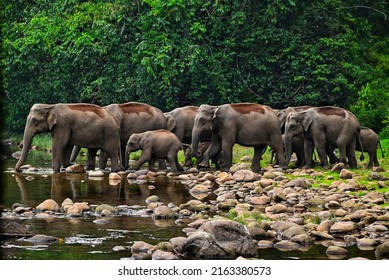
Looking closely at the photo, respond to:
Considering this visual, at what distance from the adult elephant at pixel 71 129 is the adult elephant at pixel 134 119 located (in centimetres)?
119

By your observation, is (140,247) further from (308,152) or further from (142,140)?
(308,152)

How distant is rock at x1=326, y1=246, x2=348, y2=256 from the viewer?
1000 cm

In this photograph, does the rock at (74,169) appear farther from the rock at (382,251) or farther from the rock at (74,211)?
the rock at (382,251)

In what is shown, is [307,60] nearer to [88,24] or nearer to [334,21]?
[334,21]

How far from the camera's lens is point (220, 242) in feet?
32.0

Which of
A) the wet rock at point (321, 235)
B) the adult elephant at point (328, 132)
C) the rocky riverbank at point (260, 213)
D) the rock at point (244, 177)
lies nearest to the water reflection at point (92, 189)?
the rocky riverbank at point (260, 213)

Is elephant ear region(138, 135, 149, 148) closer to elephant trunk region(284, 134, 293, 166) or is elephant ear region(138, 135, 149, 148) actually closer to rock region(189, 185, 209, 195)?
elephant trunk region(284, 134, 293, 166)

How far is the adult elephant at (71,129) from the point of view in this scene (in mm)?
19984

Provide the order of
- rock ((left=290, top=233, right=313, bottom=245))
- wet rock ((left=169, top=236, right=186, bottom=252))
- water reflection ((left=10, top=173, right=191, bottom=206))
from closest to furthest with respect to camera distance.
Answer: wet rock ((left=169, top=236, right=186, bottom=252))
rock ((left=290, top=233, right=313, bottom=245))
water reflection ((left=10, top=173, right=191, bottom=206))

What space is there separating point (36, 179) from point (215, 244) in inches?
369

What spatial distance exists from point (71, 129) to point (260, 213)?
8706 millimetres

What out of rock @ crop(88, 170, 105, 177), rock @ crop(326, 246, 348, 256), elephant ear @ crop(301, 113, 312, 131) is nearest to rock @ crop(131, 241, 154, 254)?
rock @ crop(326, 246, 348, 256)

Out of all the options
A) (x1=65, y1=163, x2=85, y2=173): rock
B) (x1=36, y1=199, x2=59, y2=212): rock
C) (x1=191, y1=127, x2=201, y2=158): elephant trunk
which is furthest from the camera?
(x1=191, y1=127, x2=201, y2=158): elephant trunk

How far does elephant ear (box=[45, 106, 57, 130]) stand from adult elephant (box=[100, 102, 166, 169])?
2.44m
